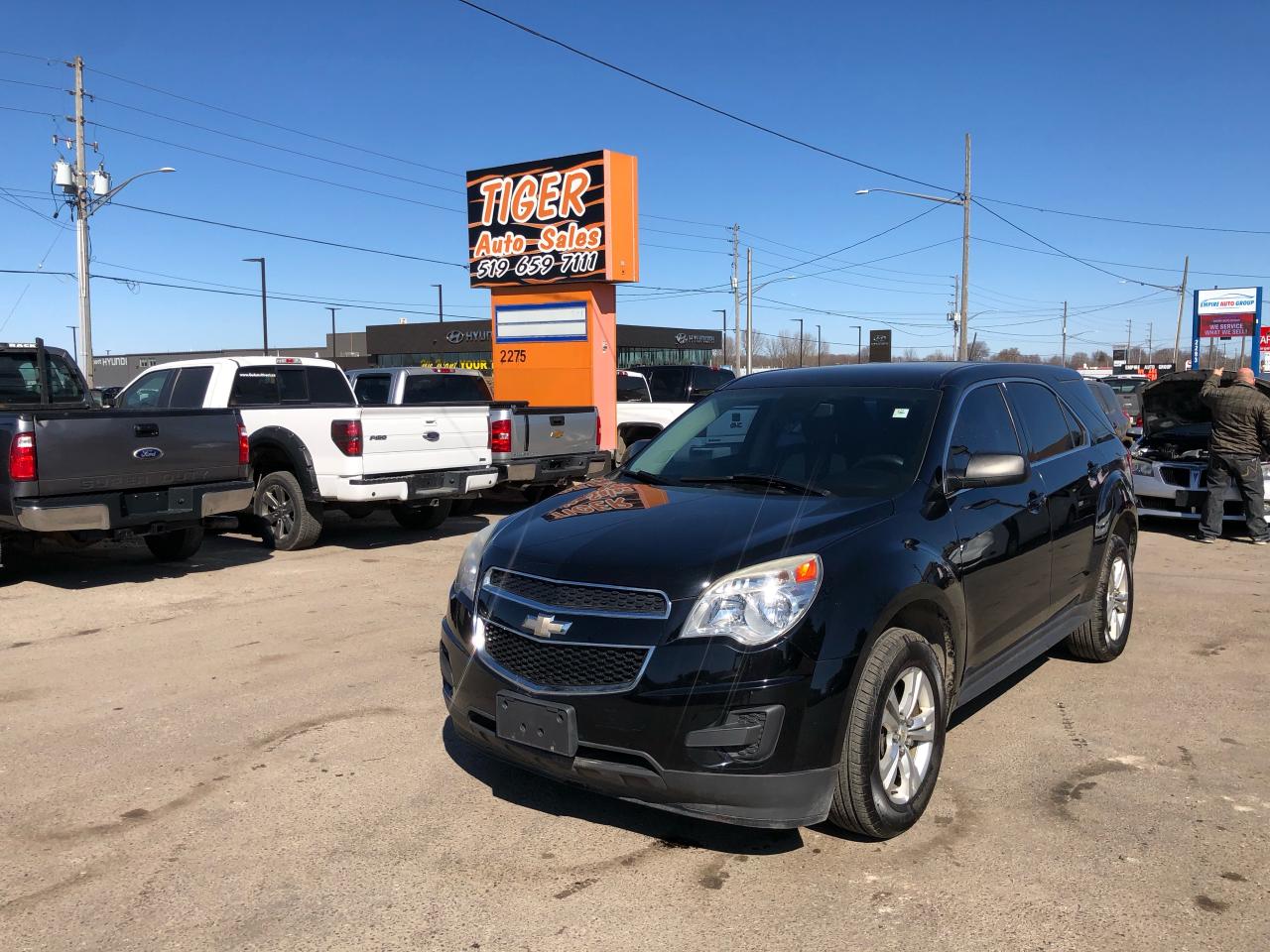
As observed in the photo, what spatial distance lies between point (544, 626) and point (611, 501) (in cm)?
100

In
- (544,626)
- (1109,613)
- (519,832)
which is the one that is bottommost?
(519,832)

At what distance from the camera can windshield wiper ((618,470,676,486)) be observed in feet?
15.8

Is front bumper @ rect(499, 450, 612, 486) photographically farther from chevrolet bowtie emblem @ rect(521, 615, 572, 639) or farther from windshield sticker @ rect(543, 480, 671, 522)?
chevrolet bowtie emblem @ rect(521, 615, 572, 639)

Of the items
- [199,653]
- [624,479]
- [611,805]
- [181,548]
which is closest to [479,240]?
[181,548]

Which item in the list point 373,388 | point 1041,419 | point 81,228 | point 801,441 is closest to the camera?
point 801,441

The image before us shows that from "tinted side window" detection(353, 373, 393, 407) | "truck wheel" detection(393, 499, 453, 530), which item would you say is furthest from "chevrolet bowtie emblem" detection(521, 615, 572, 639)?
"tinted side window" detection(353, 373, 393, 407)

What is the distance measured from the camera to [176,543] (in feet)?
31.5

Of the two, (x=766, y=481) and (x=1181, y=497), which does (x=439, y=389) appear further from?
(x=766, y=481)

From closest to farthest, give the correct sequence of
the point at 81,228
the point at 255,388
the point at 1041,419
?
the point at 1041,419 → the point at 255,388 → the point at 81,228

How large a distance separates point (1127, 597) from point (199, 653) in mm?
5861

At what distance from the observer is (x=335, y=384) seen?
1175cm

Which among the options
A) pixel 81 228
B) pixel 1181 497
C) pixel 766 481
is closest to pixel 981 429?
pixel 766 481

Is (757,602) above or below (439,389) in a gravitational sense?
below

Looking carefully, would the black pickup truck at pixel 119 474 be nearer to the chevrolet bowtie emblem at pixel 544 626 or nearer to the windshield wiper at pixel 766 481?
the windshield wiper at pixel 766 481
